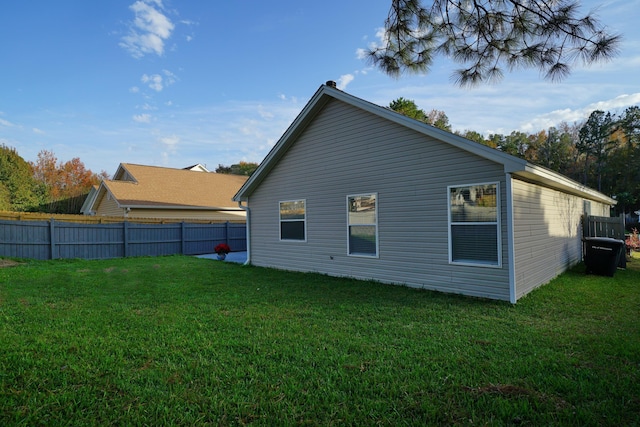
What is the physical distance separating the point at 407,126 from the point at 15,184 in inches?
1285

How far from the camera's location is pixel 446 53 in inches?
197

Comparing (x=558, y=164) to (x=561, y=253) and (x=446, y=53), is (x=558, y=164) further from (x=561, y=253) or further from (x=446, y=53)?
(x=446, y=53)

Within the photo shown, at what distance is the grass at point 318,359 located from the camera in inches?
100

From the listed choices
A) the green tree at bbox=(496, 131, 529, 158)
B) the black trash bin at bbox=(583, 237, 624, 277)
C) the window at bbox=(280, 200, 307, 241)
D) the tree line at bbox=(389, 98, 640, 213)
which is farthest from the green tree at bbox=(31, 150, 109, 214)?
the green tree at bbox=(496, 131, 529, 158)

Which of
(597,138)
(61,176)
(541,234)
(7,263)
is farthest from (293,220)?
(597,138)

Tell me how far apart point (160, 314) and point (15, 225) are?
953 cm

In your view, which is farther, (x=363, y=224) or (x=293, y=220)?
(x=293, y=220)

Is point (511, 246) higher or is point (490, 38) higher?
point (490, 38)

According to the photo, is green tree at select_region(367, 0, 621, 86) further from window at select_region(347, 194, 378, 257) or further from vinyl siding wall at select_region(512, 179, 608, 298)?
window at select_region(347, 194, 378, 257)

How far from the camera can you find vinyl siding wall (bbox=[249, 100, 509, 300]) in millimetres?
6543

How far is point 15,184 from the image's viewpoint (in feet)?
87.0

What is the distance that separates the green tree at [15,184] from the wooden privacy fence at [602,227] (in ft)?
113

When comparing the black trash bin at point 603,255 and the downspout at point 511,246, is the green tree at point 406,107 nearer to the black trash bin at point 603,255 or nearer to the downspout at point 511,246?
the black trash bin at point 603,255

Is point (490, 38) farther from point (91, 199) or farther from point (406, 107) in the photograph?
point (91, 199)
